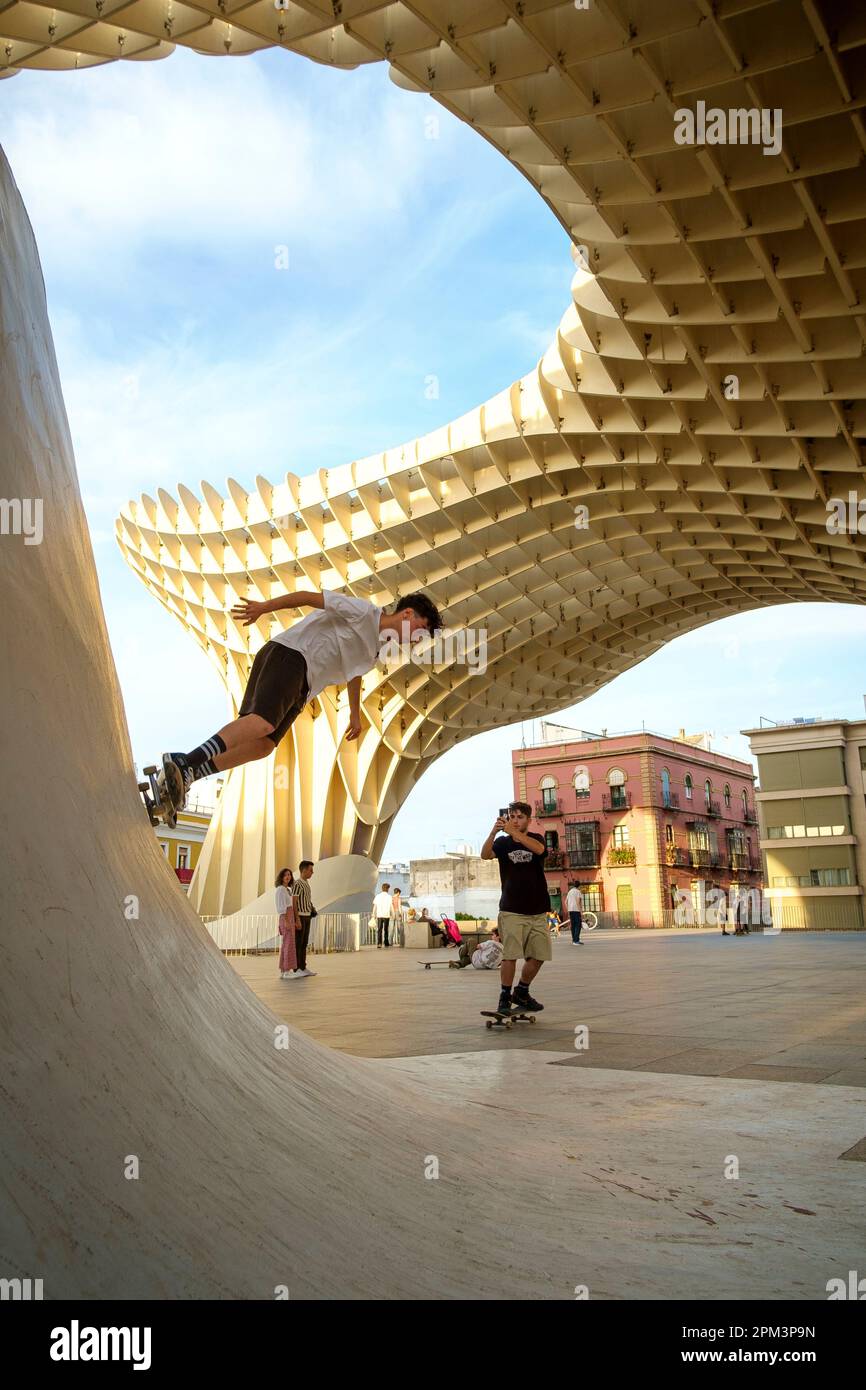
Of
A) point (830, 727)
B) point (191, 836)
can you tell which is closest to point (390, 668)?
point (830, 727)

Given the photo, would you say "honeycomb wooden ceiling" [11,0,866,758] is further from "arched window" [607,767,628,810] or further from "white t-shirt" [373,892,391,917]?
"arched window" [607,767,628,810]

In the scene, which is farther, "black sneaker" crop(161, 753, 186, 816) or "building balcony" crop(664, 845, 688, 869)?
"building balcony" crop(664, 845, 688, 869)

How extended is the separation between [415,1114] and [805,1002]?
229 inches

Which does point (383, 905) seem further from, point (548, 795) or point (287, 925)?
point (548, 795)

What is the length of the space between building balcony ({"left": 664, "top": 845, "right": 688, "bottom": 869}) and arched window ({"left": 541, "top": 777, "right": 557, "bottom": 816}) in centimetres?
725

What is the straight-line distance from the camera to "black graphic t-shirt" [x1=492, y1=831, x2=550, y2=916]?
709 centimetres

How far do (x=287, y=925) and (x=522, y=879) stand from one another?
721 centimetres

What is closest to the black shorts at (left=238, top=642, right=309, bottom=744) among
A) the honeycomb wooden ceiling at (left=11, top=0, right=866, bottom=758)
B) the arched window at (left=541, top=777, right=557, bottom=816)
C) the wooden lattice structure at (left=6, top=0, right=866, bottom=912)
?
the honeycomb wooden ceiling at (left=11, top=0, right=866, bottom=758)

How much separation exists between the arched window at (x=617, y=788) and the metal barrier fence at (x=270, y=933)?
31360 mm

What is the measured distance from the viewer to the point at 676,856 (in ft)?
177

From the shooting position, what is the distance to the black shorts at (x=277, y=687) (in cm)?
424

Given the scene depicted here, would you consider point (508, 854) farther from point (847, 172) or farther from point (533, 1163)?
point (847, 172)

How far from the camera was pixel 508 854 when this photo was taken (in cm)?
713

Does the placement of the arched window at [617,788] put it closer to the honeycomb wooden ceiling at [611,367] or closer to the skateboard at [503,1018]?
the honeycomb wooden ceiling at [611,367]
